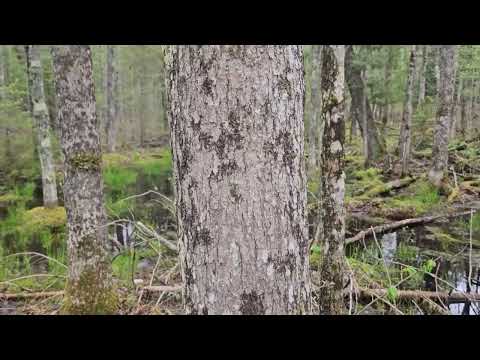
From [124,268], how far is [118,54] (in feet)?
98.3

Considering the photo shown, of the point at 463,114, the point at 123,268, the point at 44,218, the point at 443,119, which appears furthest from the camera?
the point at 463,114

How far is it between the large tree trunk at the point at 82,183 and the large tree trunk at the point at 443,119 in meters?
9.90

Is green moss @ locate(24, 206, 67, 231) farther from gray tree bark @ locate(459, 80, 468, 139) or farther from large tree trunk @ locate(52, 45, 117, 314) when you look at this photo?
gray tree bark @ locate(459, 80, 468, 139)

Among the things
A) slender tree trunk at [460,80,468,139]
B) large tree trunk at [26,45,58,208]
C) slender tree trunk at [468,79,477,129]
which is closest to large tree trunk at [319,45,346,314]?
large tree trunk at [26,45,58,208]

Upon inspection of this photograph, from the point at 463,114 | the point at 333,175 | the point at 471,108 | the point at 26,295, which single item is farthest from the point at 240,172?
the point at 471,108

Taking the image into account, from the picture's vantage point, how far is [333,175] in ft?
11.4

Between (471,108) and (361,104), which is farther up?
(361,104)

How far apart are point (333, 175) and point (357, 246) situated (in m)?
3.91

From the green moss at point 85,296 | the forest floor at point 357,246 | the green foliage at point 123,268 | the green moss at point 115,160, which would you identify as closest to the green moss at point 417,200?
the forest floor at point 357,246

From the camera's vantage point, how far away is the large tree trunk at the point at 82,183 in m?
3.93

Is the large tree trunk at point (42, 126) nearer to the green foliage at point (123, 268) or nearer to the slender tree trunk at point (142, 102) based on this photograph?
the green foliage at point (123, 268)

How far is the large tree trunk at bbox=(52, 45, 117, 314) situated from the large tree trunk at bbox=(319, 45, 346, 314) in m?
2.16

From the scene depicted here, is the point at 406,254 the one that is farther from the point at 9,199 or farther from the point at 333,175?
the point at 9,199
